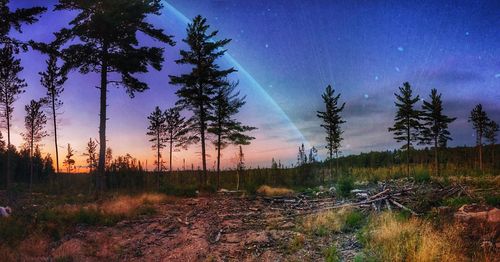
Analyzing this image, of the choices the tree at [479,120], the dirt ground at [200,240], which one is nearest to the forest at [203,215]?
the dirt ground at [200,240]

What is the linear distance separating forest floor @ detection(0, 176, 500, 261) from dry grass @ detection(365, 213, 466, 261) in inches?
22.2

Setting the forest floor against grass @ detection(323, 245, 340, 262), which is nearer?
grass @ detection(323, 245, 340, 262)

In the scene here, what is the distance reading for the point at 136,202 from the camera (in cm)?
1836

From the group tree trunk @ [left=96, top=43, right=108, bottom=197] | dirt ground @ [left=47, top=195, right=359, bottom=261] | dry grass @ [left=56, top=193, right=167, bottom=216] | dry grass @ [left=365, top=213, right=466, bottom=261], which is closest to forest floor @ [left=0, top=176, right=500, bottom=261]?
dirt ground @ [left=47, top=195, right=359, bottom=261]

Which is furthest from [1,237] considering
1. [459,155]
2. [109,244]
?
[459,155]

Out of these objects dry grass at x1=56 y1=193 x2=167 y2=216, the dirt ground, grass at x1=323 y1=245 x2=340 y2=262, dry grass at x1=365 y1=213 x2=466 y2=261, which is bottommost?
the dirt ground

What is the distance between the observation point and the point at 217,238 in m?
11.0

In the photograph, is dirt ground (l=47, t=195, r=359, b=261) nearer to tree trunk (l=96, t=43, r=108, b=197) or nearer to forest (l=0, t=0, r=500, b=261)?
forest (l=0, t=0, r=500, b=261)

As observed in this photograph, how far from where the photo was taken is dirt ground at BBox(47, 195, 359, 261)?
9.46 metres

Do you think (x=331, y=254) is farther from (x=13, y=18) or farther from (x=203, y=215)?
(x=13, y=18)

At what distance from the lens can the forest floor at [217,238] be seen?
9428mm

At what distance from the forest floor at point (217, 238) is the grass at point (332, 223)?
0.07m

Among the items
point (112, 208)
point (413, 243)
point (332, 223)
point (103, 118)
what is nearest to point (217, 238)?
point (332, 223)

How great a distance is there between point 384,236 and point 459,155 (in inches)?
3358
